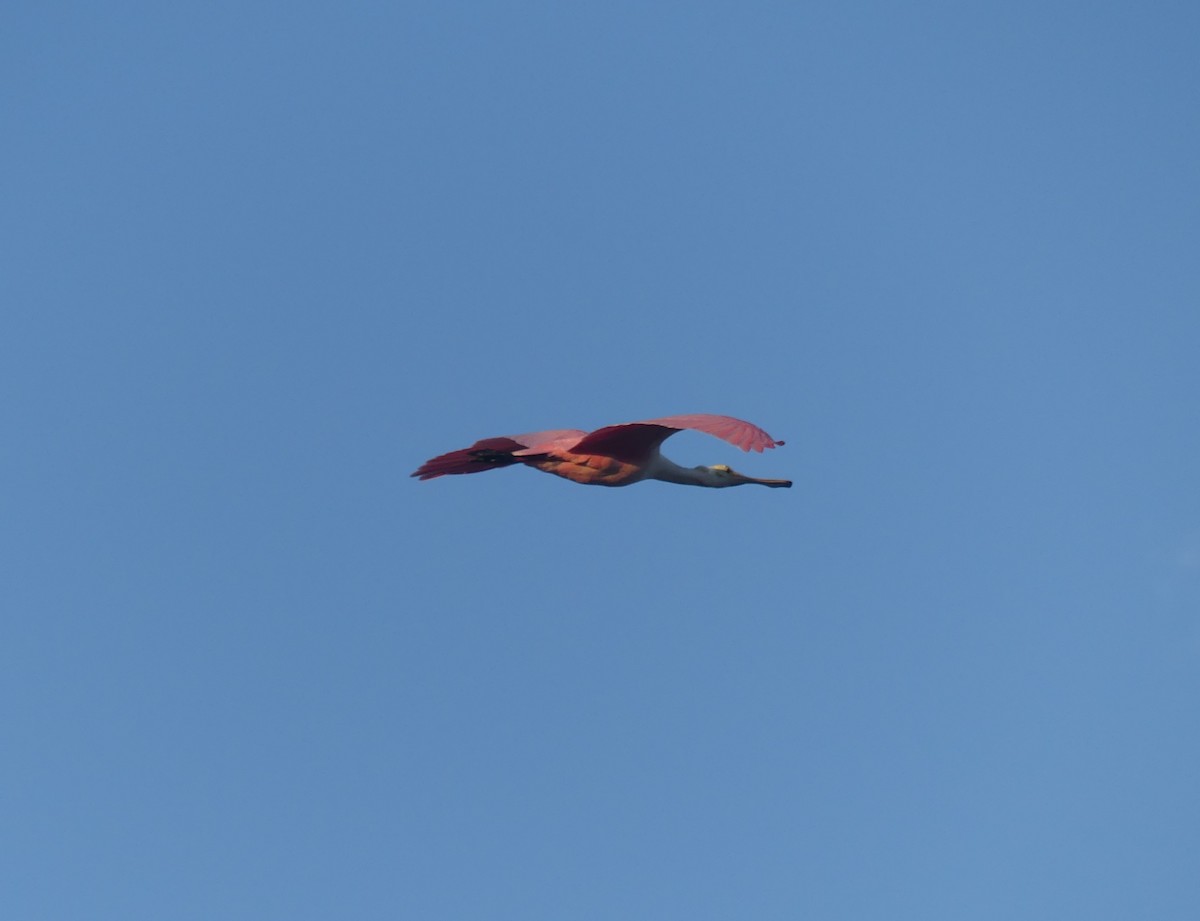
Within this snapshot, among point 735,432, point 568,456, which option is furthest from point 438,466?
point 735,432

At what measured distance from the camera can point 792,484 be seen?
18875 millimetres

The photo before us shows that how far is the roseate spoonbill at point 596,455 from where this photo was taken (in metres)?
15.4

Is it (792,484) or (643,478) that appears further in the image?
(792,484)

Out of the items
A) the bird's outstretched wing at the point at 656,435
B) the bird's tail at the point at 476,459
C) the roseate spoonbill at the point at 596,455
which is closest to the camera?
the bird's outstretched wing at the point at 656,435

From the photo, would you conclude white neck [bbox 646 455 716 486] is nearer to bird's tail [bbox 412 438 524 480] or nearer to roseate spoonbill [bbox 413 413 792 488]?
roseate spoonbill [bbox 413 413 792 488]

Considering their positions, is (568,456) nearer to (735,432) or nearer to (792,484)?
(735,432)

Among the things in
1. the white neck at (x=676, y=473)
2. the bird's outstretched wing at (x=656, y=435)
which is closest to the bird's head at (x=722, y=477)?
the white neck at (x=676, y=473)

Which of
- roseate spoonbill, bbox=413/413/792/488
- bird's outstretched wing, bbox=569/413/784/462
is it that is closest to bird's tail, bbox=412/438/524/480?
roseate spoonbill, bbox=413/413/792/488

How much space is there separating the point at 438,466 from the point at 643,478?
2524 millimetres

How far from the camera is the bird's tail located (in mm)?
16484

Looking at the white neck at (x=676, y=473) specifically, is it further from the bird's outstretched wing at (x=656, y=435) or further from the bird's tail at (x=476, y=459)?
the bird's tail at (x=476, y=459)

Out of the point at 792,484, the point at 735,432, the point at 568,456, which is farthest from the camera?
the point at 792,484

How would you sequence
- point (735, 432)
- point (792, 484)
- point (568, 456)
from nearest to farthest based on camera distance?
1. point (735, 432)
2. point (568, 456)
3. point (792, 484)

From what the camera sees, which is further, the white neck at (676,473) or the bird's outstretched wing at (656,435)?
the white neck at (676,473)
